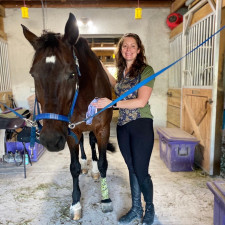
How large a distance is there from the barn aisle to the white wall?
2.04m

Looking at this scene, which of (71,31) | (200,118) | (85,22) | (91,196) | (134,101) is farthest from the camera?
(85,22)

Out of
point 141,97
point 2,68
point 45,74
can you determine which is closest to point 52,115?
point 45,74

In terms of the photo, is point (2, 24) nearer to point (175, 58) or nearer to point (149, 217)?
point (175, 58)

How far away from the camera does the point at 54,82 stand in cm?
99

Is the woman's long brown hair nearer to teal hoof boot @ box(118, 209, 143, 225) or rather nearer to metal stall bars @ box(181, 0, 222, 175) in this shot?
teal hoof boot @ box(118, 209, 143, 225)

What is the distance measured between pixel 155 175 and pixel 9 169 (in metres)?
1.94

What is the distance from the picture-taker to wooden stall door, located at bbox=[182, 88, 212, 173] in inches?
94.8

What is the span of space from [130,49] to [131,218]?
4.35 feet

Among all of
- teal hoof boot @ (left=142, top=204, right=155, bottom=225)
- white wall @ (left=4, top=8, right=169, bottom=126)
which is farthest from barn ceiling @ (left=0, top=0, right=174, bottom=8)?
teal hoof boot @ (left=142, top=204, right=155, bottom=225)

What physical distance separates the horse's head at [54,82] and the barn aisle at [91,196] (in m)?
0.98

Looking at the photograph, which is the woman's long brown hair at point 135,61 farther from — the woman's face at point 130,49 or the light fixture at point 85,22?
the light fixture at point 85,22

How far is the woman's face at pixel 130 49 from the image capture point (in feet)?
4.55

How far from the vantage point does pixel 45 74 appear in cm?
99

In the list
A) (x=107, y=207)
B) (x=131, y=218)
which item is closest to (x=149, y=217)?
(x=131, y=218)
